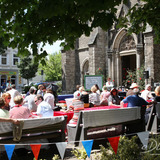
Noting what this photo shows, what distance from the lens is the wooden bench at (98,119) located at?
512 cm

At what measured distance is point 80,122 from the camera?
5.20 metres

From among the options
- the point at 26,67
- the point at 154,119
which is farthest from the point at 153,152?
the point at 26,67

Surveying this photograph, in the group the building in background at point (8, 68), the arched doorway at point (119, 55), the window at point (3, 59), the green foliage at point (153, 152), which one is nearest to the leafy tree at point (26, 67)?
the building in background at point (8, 68)

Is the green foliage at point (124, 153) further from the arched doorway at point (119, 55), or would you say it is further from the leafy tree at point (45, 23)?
the arched doorway at point (119, 55)

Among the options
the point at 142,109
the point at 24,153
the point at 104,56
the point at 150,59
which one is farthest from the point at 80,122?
the point at 104,56

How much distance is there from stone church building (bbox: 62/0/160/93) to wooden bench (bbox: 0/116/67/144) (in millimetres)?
11883

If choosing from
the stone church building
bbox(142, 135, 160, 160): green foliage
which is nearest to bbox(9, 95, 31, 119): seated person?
bbox(142, 135, 160, 160): green foliage

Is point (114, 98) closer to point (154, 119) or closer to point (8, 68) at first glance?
point (154, 119)

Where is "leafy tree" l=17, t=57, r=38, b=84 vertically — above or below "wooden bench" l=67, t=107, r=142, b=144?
above

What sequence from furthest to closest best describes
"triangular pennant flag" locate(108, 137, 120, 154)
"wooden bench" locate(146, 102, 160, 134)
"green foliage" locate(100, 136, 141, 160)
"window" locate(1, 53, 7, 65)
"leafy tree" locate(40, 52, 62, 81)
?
"leafy tree" locate(40, 52, 62, 81), "window" locate(1, 53, 7, 65), "wooden bench" locate(146, 102, 160, 134), "triangular pennant flag" locate(108, 137, 120, 154), "green foliage" locate(100, 136, 141, 160)

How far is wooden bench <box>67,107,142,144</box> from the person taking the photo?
16.8 ft

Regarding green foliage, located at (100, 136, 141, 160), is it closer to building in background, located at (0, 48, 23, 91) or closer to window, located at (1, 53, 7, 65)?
building in background, located at (0, 48, 23, 91)

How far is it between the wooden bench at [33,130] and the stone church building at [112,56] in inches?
468

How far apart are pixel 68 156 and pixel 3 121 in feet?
5.38
